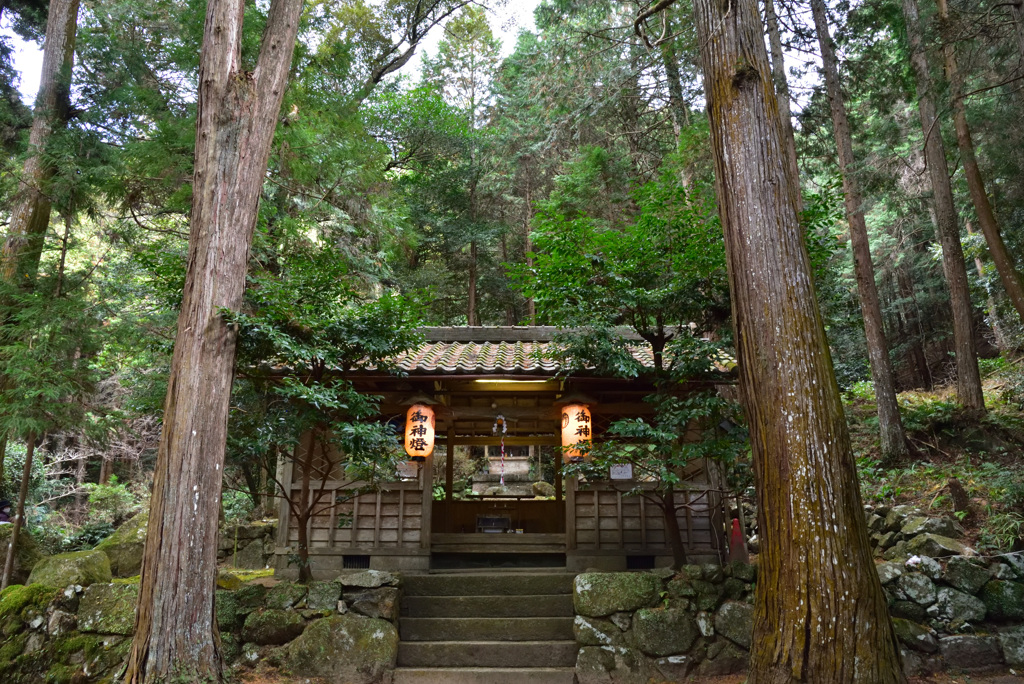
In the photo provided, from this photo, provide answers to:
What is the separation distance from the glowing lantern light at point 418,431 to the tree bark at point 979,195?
790 cm

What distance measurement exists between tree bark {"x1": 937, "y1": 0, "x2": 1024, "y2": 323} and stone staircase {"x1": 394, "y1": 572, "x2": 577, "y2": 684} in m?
7.07

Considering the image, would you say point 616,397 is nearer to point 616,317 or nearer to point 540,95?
point 616,317

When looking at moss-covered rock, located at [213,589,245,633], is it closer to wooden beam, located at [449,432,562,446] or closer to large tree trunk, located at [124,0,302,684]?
large tree trunk, located at [124,0,302,684]

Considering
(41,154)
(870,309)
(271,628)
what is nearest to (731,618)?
(271,628)

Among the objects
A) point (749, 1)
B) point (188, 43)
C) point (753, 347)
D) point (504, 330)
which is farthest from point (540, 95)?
point (753, 347)

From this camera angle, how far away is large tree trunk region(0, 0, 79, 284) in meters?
7.78

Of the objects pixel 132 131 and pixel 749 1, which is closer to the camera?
pixel 749 1

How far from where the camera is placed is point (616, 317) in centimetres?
685

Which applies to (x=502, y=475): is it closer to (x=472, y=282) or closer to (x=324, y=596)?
(x=324, y=596)

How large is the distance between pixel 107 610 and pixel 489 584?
4264 millimetres

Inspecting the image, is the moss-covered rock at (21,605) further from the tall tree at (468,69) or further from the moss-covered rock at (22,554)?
the tall tree at (468,69)

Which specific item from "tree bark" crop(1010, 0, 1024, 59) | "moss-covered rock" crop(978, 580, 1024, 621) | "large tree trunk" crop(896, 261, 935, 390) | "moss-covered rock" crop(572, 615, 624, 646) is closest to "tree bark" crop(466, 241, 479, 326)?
"moss-covered rock" crop(572, 615, 624, 646)

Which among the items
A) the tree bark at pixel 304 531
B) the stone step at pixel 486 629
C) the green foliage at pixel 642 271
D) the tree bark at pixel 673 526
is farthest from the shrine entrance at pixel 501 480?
the tree bark at pixel 304 531

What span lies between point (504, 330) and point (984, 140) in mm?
7981
